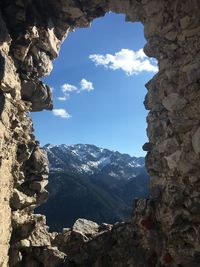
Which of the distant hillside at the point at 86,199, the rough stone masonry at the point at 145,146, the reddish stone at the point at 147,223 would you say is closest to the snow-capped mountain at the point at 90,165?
the distant hillside at the point at 86,199

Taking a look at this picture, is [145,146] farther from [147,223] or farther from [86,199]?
[86,199]

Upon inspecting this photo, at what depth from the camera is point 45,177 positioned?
14.4 metres

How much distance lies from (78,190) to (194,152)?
6923cm

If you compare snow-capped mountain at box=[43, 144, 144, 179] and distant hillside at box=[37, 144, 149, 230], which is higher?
snow-capped mountain at box=[43, 144, 144, 179]

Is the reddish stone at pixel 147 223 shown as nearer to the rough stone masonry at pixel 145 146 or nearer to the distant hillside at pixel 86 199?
the rough stone masonry at pixel 145 146

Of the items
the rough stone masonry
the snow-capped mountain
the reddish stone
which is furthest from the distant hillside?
the reddish stone

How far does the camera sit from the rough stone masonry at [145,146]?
976 centimetres

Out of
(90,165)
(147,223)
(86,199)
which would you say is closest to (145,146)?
(147,223)

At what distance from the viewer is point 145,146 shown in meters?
12.4

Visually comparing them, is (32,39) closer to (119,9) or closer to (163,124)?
(119,9)

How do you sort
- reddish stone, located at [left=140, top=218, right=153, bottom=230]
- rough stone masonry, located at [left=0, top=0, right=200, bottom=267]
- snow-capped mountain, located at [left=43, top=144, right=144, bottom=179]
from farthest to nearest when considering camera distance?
snow-capped mountain, located at [left=43, top=144, right=144, bottom=179], reddish stone, located at [left=140, top=218, right=153, bottom=230], rough stone masonry, located at [left=0, top=0, right=200, bottom=267]

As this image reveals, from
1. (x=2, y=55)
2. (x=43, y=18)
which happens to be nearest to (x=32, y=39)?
(x=43, y=18)

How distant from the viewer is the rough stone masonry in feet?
32.0

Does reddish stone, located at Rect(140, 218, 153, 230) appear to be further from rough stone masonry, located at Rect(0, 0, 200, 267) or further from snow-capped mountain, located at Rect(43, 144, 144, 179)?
snow-capped mountain, located at Rect(43, 144, 144, 179)
